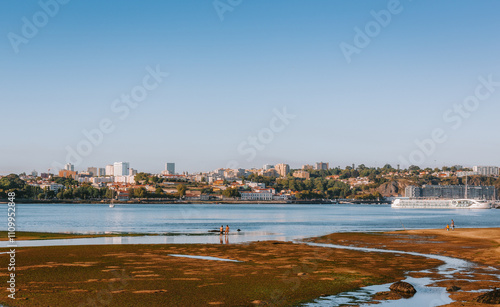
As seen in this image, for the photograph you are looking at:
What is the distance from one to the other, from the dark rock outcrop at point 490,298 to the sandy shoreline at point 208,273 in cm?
44

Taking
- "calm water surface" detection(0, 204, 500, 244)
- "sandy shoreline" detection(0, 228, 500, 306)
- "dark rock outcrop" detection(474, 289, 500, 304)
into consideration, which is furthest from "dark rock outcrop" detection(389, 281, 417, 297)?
"calm water surface" detection(0, 204, 500, 244)

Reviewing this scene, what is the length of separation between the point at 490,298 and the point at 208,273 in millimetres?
13058

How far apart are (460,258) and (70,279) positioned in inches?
966

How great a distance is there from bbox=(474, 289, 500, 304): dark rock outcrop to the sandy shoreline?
438 millimetres

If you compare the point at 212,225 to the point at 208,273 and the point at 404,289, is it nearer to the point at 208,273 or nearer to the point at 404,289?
the point at 208,273

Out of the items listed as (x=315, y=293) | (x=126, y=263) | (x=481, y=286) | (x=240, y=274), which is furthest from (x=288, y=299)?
(x=126, y=263)

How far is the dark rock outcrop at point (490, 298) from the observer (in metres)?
21.4

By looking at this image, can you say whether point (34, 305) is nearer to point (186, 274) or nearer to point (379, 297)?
point (186, 274)

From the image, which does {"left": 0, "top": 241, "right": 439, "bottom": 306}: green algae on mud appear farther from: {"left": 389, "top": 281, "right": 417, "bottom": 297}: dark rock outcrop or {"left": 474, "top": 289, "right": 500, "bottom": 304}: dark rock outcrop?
{"left": 474, "top": 289, "right": 500, "bottom": 304}: dark rock outcrop

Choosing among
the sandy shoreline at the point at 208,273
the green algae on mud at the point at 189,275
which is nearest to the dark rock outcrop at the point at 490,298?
the sandy shoreline at the point at 208,273

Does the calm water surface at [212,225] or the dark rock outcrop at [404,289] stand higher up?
the dark rock outcrop at [404,289]

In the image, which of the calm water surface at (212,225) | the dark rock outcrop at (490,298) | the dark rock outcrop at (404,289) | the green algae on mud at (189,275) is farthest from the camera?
the calm water surface at (212,225)

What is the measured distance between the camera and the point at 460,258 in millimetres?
36438

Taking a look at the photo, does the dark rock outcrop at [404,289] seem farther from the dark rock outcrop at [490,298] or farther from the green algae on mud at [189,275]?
the dark rock outcrop at [490,298]
